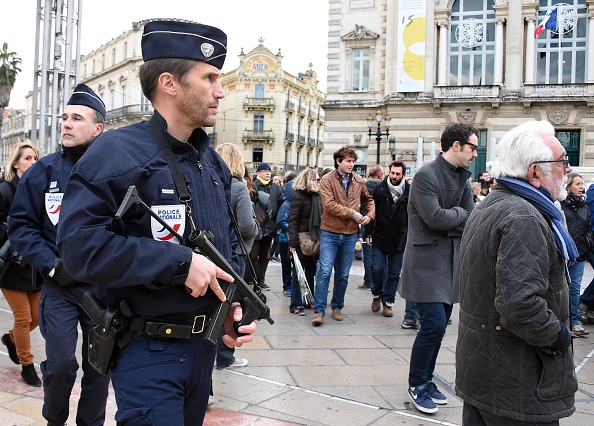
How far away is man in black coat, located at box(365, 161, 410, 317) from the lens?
27.1ft

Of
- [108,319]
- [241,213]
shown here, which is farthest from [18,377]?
[108,319]

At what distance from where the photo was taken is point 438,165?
508 centimetres

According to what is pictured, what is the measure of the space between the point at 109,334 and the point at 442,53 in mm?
28355

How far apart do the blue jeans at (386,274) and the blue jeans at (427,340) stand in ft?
11.3

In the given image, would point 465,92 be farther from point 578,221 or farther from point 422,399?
point 422,399

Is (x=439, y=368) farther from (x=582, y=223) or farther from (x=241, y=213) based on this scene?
(x=582, y=223)

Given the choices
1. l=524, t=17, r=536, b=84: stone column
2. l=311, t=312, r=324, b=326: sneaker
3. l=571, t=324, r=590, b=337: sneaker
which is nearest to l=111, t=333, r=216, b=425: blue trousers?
l=311, t=312, r=324, b=326: sneaker

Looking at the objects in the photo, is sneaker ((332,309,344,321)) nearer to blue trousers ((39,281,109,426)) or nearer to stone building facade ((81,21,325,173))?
blue trousers ((39,281,109,426))

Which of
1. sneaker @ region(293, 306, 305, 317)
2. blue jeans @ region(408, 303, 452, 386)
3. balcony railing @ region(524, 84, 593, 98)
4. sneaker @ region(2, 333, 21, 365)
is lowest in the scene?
sneaker @ region(293, 306, 305, 317)

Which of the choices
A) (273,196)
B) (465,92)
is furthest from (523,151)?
(465,92)

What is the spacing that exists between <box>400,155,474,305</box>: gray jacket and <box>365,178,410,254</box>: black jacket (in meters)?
3.03

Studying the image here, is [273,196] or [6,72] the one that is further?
[6,72]

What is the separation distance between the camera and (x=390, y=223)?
8.35 meters

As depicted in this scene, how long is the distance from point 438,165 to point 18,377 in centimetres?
395
